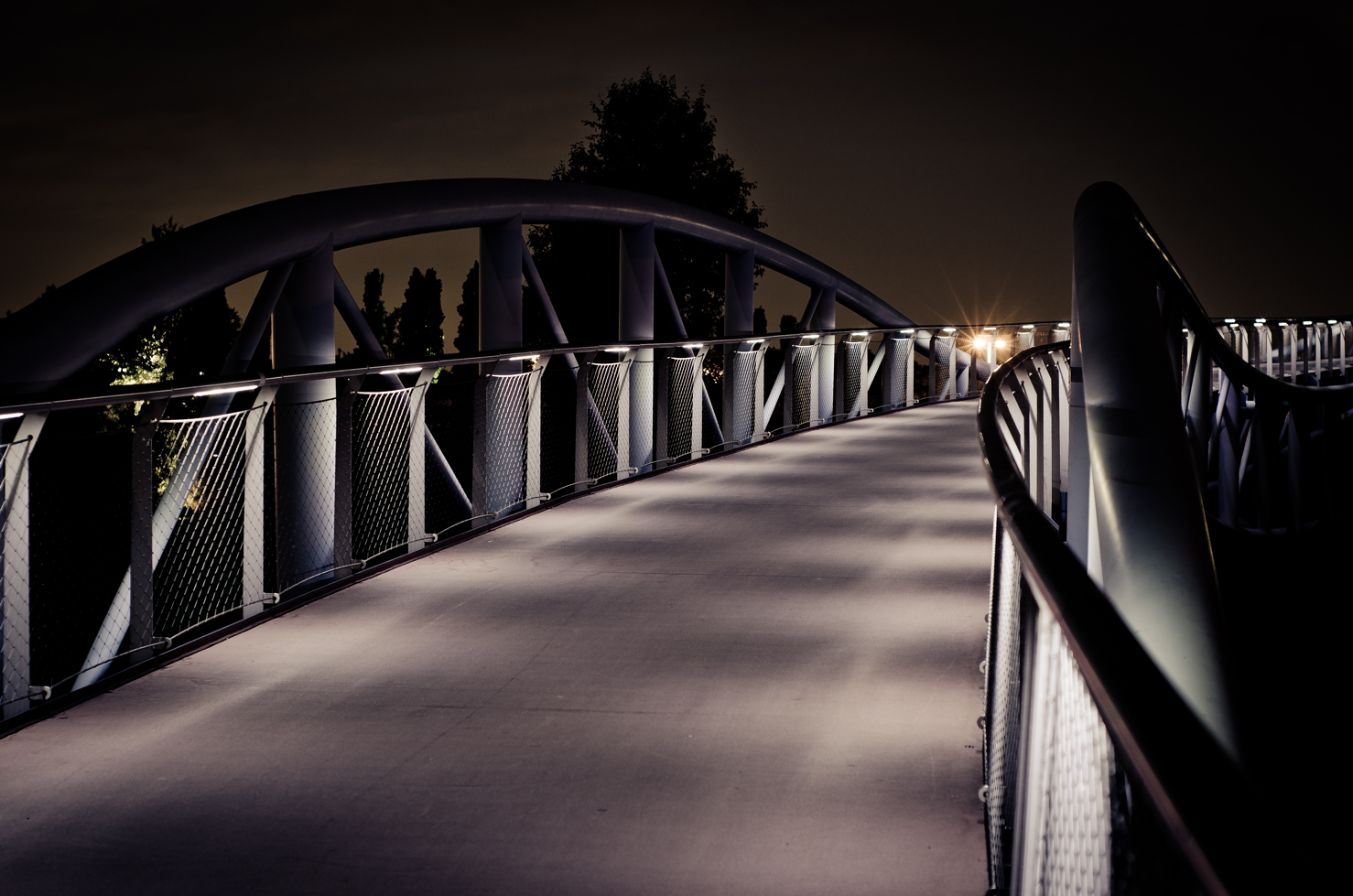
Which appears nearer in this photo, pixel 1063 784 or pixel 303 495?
pixel 1063 784

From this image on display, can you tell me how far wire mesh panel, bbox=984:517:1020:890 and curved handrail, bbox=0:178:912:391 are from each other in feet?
43.3

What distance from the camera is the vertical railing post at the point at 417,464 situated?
7.62 m

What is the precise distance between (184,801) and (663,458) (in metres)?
8.64

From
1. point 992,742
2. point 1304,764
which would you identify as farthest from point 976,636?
point 1304,764

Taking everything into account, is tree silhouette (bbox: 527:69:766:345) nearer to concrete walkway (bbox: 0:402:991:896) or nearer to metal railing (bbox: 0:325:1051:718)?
metal railing (bbox: 0:325:1051:718)

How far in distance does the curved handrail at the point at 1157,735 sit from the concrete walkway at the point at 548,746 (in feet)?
5.74

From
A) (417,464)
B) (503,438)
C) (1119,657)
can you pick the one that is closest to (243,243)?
(503,438)

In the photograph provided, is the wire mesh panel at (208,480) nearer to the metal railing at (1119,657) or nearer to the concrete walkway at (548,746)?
the concrete walkway at (548,746)

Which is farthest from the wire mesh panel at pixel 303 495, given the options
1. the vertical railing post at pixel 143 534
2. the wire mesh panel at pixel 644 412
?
the wire mesh panel at pixel 644 412

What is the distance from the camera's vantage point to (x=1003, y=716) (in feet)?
9.76

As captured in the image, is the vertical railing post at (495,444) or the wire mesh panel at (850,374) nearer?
the vertical railing post at (495,444)

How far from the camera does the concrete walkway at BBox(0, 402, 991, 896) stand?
10.7ft

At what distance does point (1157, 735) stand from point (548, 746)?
3.17 metres

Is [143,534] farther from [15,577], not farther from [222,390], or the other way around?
[222,390]
